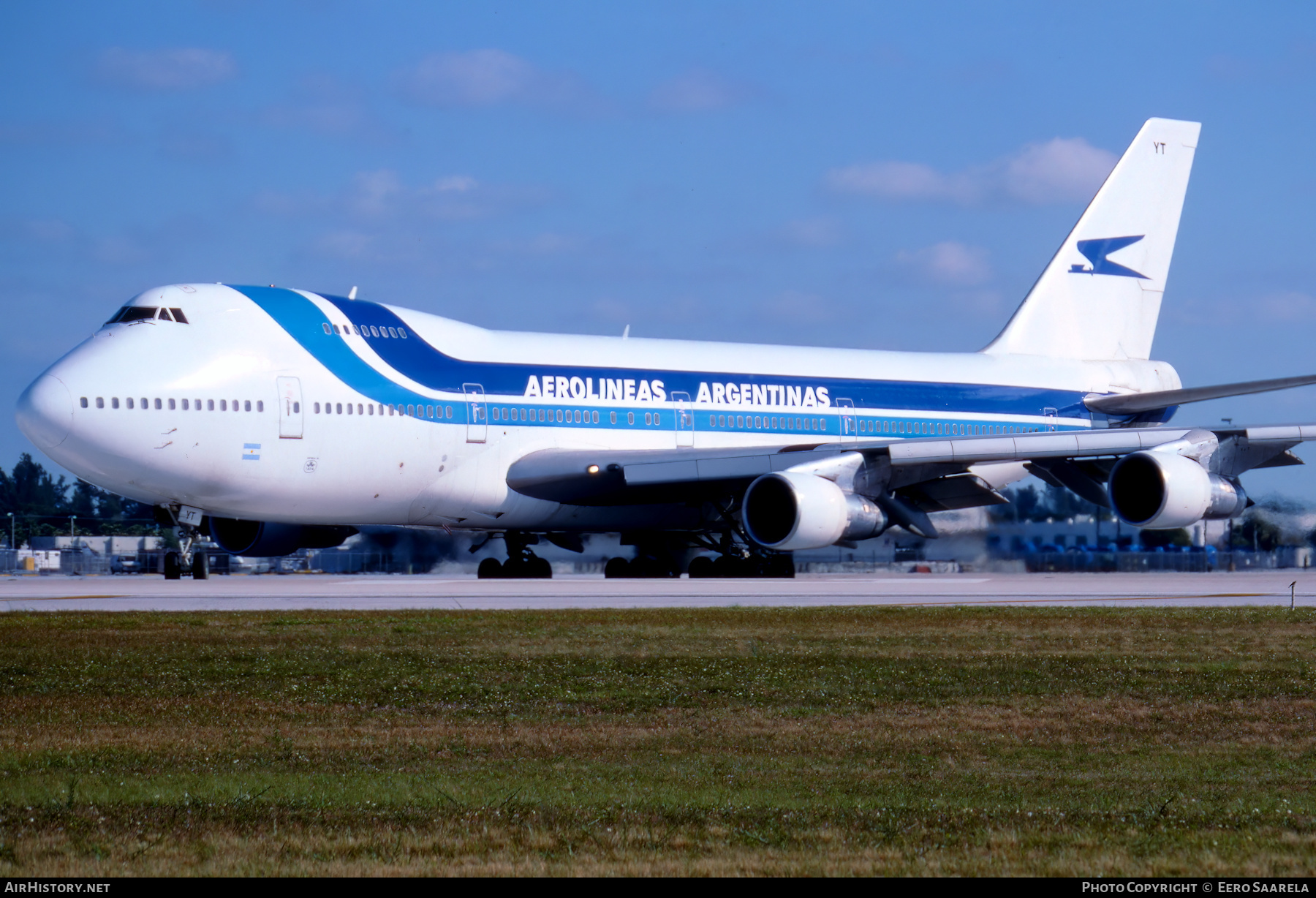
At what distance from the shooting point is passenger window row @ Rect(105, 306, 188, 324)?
22.6 meters

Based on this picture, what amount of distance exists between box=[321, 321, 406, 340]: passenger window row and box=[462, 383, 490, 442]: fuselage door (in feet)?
4.48

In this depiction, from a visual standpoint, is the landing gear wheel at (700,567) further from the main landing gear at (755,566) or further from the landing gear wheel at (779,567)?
the landing gear wheel at (779,567)

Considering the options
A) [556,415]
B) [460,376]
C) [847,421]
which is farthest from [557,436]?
[847,421]

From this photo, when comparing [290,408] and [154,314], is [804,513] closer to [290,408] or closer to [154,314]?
[290,408]

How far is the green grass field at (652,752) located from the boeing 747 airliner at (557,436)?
347 inches

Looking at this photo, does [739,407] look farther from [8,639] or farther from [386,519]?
[8,639]

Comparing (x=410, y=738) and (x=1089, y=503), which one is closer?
(x=410, y=738)

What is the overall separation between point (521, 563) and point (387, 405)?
5588mm

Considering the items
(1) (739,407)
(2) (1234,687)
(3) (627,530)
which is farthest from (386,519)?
(2) (1234,687)

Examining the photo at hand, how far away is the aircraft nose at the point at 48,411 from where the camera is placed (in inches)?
837

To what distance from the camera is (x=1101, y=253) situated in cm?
3384

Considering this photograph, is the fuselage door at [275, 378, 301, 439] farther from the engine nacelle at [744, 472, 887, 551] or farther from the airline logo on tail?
the airline logo on tail

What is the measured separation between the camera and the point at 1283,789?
6859 mm

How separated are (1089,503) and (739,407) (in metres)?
6.97
